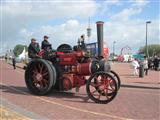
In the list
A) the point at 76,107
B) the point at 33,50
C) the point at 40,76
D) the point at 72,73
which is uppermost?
the point at 33,50

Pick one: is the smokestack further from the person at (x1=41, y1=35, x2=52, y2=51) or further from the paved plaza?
the person at (x1=41, y1=35, x2=52, y2=51)

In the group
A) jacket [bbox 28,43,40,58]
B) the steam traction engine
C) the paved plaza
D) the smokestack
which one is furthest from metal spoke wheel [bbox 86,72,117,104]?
jacket [bbox 28,43,40,58]

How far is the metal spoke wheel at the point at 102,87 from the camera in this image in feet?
40.0

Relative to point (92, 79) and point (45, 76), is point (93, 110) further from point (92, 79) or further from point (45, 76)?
point (45, 76)

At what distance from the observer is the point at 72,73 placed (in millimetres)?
13586

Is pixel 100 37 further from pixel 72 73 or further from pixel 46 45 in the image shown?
pixel 46 45

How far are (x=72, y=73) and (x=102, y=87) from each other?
1.45 meters

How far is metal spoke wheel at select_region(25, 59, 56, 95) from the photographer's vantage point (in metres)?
13.6

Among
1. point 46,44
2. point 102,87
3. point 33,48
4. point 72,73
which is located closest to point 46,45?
point 46,44

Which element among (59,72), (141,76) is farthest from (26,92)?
(141,76)

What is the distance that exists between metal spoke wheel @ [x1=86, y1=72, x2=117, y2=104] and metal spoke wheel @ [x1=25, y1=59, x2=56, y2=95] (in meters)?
1.63

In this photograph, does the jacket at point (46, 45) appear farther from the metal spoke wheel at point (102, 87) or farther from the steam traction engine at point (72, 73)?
the metal spoke wheel at point (102, 87)

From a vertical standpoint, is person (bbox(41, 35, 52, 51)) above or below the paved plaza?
above

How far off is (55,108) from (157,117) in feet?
9.53
